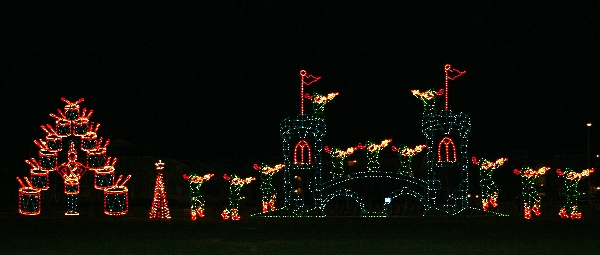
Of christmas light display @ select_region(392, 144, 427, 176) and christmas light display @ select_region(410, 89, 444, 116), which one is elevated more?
christmas light display @ select_region(410, 89, 444, 116)

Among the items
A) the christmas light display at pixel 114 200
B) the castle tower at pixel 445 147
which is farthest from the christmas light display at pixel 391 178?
the christmas light display at pixel 114 200

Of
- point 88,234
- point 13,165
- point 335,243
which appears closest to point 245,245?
point 335,243

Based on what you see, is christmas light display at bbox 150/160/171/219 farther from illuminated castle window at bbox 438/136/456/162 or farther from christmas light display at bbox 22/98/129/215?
illuminated castle window at bbox 438/136/456/162

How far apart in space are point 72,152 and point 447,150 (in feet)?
58.7

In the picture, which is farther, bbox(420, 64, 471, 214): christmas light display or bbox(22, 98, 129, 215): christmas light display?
bbox(22, 98, 129, 215): christmas light display

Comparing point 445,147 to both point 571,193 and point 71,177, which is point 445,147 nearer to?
point 571,193

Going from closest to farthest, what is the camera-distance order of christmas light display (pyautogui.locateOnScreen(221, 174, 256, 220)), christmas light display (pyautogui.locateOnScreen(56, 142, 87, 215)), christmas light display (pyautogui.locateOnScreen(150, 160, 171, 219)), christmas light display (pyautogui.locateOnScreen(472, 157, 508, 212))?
christmas light display (pyautogui.locateOnScreen(221, 174, 256, 220)) < christmas light display (pyautogui.locateOnScreen(150, 160, 171, 219)) < christmas light display (pyautogui.locateOnScreen(472, 157, 508, 212)) < christmas light display (pyautogui.locateOnScreen(56, 142, 87, 215))

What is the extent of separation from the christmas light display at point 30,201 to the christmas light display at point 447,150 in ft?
61.7

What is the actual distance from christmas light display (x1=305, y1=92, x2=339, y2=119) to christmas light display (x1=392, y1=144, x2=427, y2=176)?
3.71 meters

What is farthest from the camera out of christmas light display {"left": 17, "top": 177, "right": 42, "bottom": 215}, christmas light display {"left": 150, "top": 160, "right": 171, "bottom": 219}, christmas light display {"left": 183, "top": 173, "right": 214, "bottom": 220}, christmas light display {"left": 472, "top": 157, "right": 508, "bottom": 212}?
christmas light display {"left": 17, "top": 177, "right": 42, "bottom": 215}

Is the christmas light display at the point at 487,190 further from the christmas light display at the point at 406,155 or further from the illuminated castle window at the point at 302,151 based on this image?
the illuminated castle window at the point at 302,151

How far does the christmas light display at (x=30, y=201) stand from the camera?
38.7m

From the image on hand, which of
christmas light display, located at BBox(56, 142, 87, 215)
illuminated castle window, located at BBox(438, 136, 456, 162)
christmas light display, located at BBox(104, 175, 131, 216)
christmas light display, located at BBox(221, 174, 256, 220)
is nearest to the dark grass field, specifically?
christmas light display, located at BBox(221, 174, 256, 220)

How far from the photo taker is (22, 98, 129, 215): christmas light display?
37938mm
